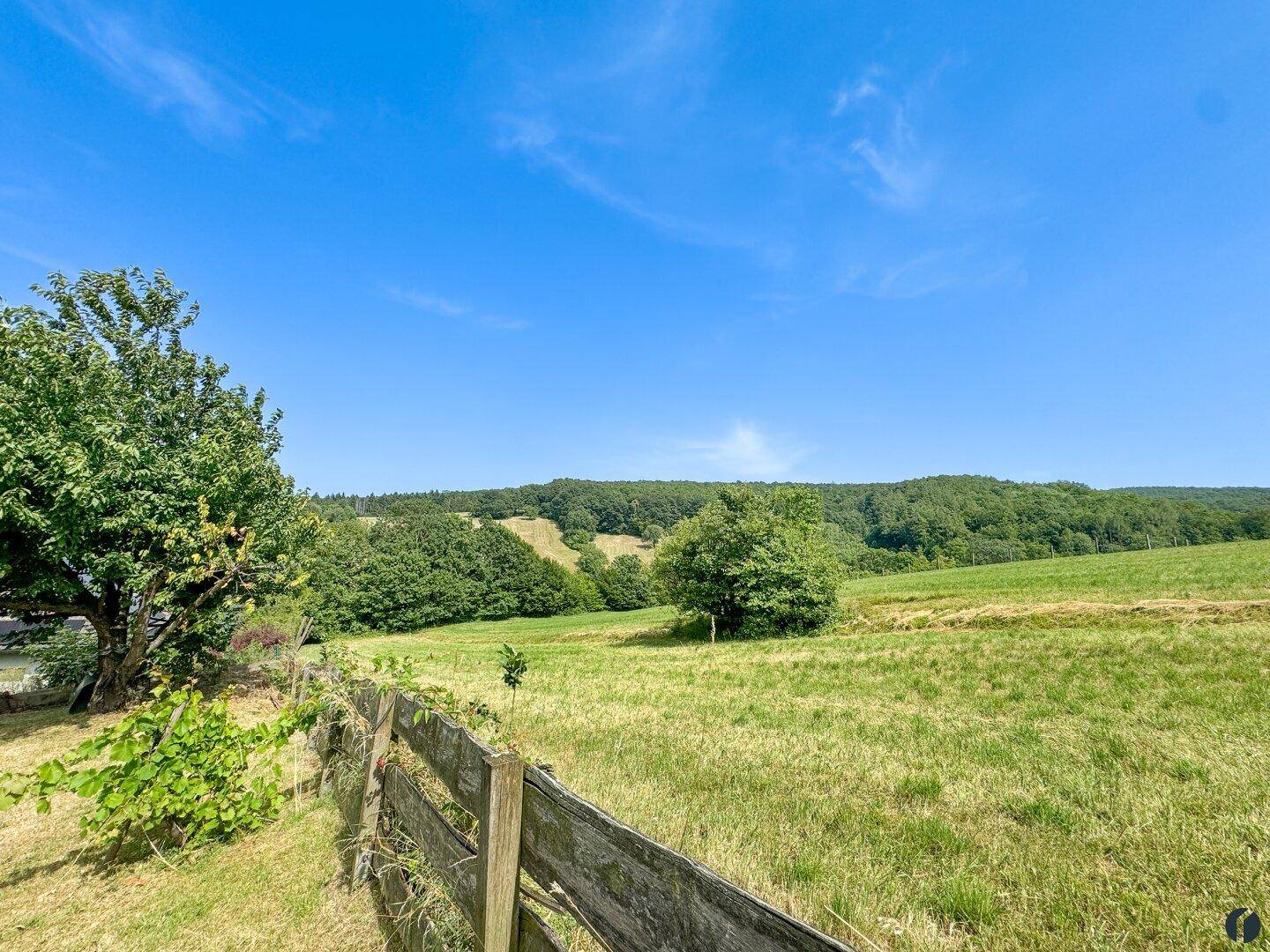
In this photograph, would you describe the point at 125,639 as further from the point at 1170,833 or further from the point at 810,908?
the point at 1170,833

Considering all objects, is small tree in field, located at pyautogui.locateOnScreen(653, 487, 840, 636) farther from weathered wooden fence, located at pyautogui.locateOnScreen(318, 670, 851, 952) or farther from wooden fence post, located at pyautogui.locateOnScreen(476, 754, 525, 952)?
wooden fence post, located at pyautogui.locateOnScreen(476, 754, 525, 952)

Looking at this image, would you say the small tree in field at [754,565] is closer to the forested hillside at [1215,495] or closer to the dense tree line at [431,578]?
the dense tree line at [431,578]

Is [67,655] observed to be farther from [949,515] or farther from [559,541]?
[949,515]

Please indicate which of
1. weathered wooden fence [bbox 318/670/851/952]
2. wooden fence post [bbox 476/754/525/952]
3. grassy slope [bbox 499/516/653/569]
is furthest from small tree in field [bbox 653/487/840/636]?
grassy slope [bbox 499/516/653/569]

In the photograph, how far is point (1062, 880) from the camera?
4.30 metres

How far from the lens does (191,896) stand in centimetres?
483

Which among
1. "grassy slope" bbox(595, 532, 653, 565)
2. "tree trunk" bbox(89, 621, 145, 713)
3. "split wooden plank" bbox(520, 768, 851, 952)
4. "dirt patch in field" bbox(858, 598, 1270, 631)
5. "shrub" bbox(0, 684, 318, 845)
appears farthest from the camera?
"grassy slope" bbox(595, 532, 653, 565)

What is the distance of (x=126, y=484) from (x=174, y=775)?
8.28 meters

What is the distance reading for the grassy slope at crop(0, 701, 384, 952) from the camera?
14.2 ft

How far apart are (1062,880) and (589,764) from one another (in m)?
4.88

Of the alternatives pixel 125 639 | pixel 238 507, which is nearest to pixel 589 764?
pixel 238 507

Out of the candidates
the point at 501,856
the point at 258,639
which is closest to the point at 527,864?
the point at 501,856

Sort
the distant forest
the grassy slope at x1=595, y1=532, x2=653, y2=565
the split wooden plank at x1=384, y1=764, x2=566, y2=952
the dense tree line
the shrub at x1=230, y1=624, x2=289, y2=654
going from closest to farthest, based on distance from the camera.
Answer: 1. the split wooden plank at x1=384, y1=764, x2=566, y2=952
2. the shrub at x1=230, y1=624, x2=289, y2=654
3. the dense tree line
4. the distant forest
5. the grassy slope at x1=595, y1=532, x2=653, y2=565

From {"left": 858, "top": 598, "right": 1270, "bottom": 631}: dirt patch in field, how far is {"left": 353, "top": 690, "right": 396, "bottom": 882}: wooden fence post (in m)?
20.6
